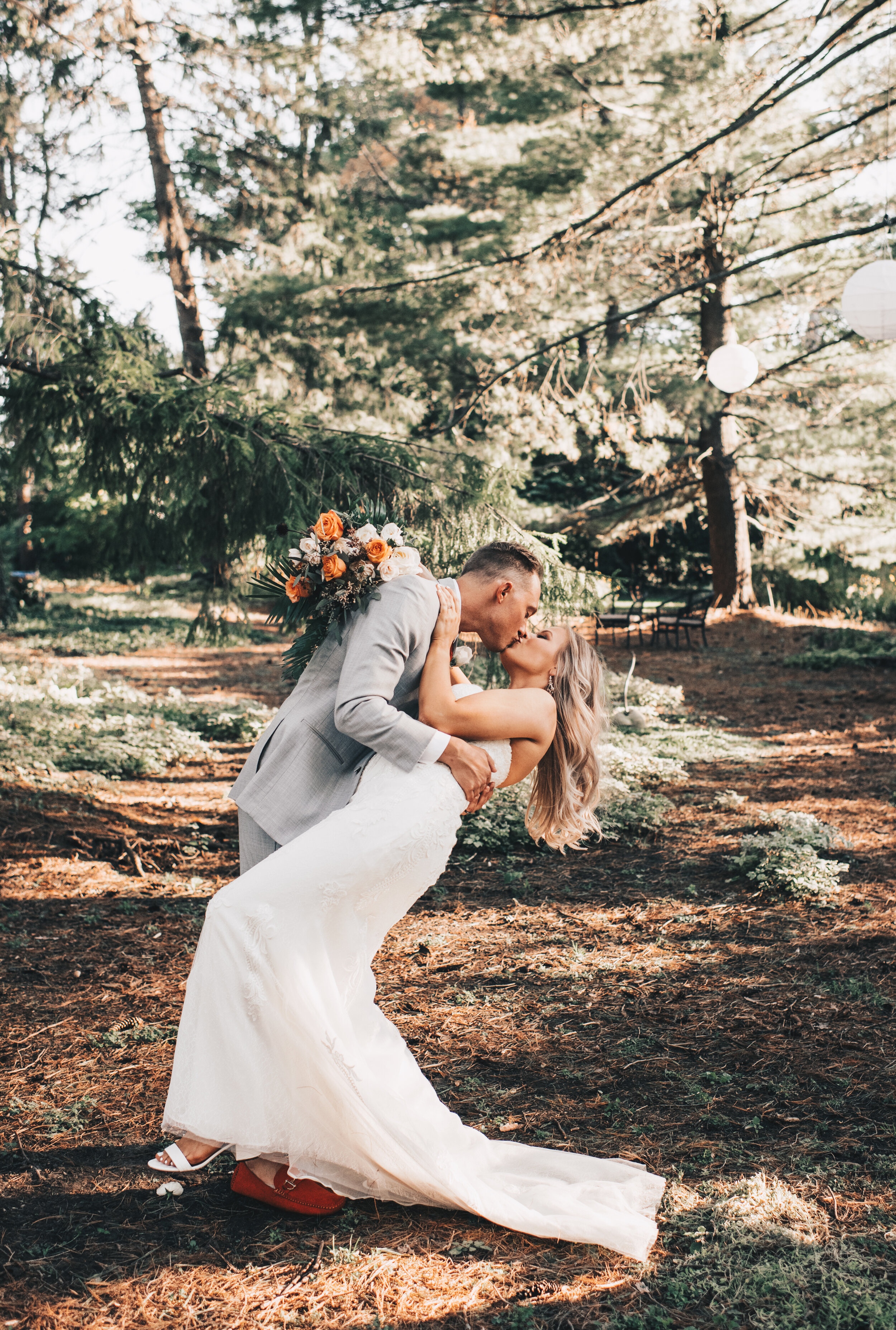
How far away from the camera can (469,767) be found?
291cm

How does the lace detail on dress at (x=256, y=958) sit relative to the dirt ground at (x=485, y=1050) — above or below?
above

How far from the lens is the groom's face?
310 centimetres

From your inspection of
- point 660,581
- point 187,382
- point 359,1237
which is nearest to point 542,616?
point 187,382

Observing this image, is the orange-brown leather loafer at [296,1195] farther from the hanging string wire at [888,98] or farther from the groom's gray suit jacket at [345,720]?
the hanging string wire at [888,98]

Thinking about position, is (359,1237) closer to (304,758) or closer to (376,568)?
(304,758)

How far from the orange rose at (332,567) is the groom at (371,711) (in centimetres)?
13

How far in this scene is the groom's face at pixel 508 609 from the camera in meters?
3.10

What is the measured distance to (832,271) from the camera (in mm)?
14844

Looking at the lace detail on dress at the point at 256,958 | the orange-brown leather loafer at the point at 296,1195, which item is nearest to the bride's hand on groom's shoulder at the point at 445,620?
the lace detail on dress at the point at 256,958

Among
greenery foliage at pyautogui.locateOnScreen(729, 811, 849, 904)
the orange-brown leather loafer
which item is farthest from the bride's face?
greenery foliage at pyautogui.locateOnScreen(729, 811, 849, 904)

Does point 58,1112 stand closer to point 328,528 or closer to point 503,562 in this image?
point 328,528

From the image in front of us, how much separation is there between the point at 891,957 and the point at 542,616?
7.91 ft

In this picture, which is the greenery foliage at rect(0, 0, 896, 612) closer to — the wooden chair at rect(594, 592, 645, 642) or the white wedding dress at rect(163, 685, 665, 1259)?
the wooden chair at rect(594, 592, 645, 642)

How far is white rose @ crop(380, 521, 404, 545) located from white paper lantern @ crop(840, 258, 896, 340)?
5580mm
